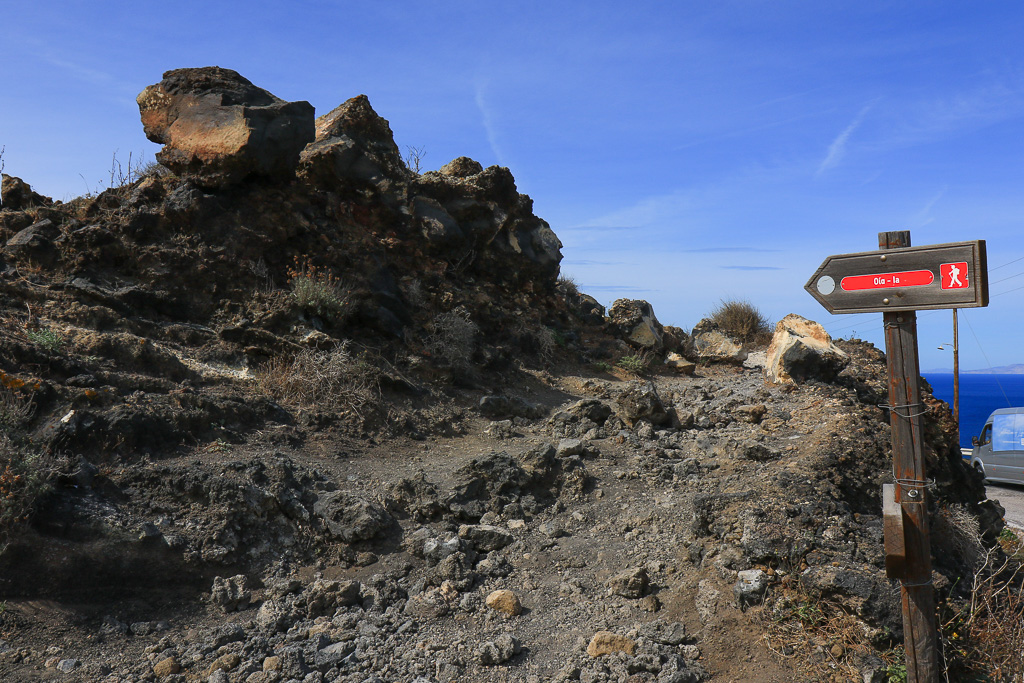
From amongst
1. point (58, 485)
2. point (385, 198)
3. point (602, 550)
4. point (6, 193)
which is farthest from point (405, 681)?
point (6, 193)

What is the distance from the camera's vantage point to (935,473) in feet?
18.7

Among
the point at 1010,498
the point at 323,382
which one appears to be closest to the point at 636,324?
the point at 323,382

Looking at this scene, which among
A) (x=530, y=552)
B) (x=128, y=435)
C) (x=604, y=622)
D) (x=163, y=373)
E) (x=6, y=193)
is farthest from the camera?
(x=6, y=193)

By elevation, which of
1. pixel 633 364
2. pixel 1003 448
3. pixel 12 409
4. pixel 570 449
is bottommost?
pixel 1003 448

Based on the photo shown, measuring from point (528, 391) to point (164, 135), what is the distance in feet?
21.7

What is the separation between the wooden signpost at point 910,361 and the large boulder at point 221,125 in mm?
8261

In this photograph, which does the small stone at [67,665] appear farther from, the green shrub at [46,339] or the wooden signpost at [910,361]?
the wooden signpost at [910,361]

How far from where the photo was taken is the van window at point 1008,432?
572 inches

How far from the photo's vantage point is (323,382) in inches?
288

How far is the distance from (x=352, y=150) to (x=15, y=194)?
187 inches

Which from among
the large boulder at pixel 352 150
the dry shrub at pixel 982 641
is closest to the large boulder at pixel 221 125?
the large boulder at pixel 352 150

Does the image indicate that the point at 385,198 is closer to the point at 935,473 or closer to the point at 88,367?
the point at 88,367

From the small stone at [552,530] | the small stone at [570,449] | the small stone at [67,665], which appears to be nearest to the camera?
the small stone at [67,665]

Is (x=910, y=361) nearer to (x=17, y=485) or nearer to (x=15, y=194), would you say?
(x=17, y=485)
